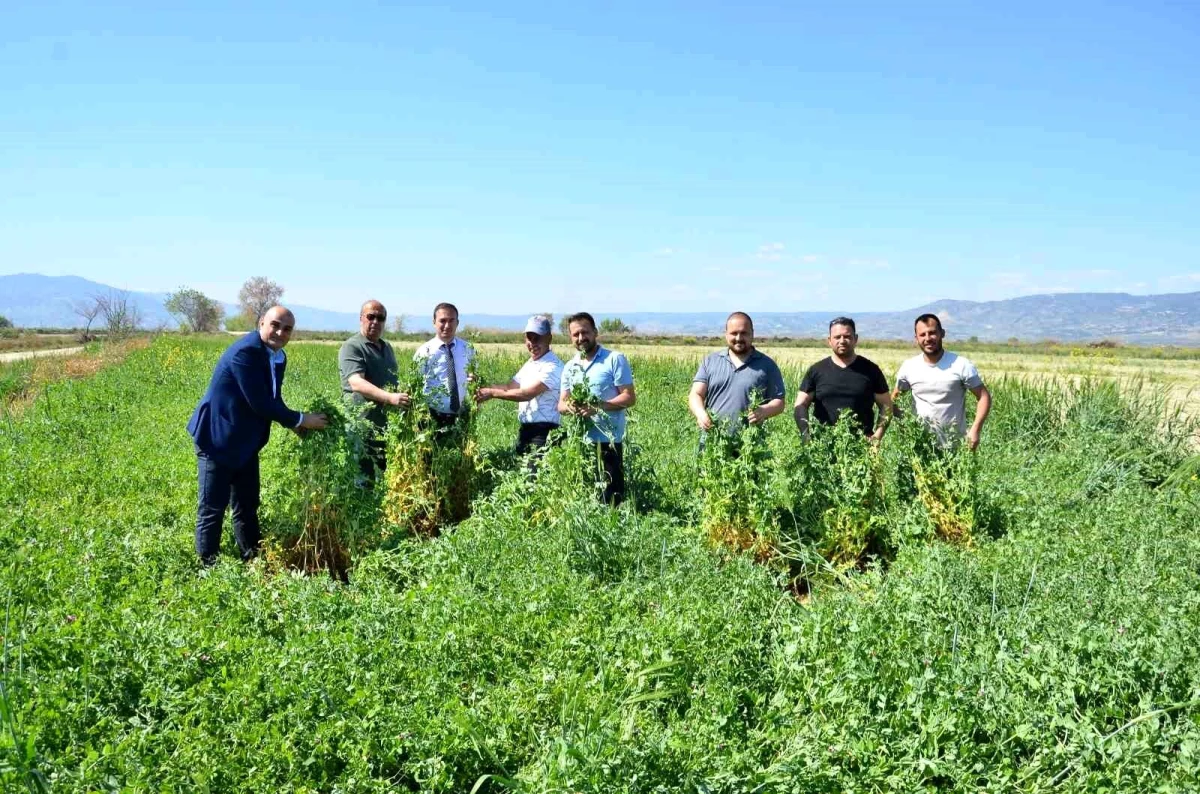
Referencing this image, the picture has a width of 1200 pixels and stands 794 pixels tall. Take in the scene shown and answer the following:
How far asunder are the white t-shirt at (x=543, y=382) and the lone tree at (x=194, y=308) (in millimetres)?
92468

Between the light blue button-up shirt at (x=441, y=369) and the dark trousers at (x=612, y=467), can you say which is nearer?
the dark trousers at (x=612, y=467)

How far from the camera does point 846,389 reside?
277 inches

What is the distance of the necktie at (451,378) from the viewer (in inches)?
291

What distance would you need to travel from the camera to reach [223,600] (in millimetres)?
4891

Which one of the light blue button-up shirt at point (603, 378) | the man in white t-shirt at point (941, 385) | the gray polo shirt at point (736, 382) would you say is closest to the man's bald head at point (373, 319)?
the light blue button-up shirt at point (603, 378)

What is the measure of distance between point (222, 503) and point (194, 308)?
318 feet

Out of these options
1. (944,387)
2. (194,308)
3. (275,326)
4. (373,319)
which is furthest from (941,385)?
(194,308)

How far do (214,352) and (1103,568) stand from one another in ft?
99.4

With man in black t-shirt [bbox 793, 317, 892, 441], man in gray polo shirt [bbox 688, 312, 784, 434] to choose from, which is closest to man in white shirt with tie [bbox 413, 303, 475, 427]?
man in gray polo shirt [bbox 688, 312, 784, 434]

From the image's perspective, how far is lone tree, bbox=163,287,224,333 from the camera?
3573 inches

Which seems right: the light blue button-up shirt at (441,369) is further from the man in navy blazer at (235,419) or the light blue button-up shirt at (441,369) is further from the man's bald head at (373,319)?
the man in navy blazer at (235,419)

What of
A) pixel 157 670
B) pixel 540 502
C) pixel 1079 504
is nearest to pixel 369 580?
pixel 540 502

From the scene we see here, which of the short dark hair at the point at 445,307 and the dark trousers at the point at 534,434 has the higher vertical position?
the short dark hair at the point at 445,307

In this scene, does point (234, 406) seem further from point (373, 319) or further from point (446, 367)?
point (446, 367)
